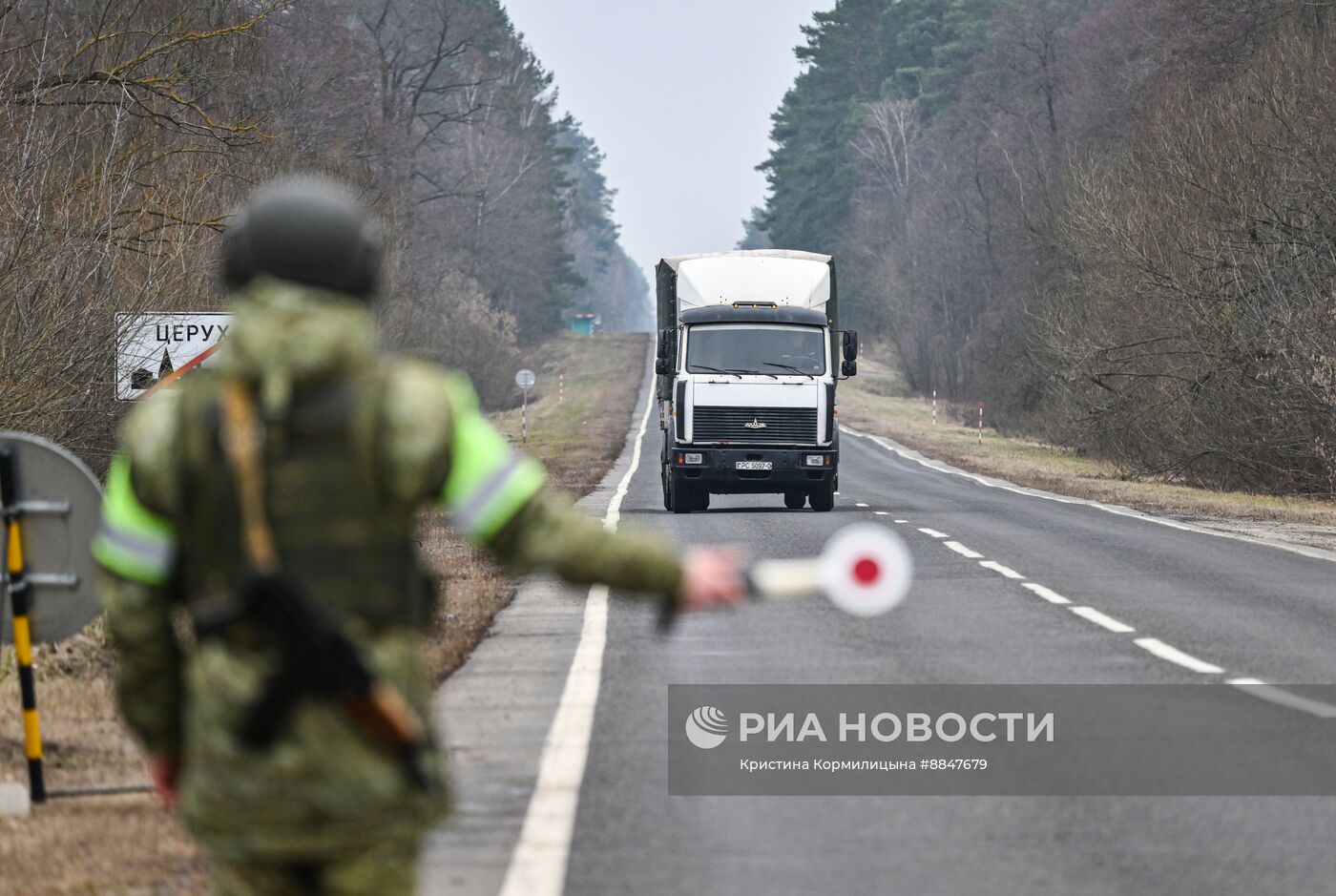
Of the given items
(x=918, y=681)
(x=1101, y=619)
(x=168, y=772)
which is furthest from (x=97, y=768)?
(x=1101, y=619)

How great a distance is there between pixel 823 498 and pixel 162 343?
1171 centimetres

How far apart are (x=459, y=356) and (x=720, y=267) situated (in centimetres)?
4332

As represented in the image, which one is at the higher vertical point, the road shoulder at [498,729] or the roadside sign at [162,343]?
the roadside sign at [162,343]

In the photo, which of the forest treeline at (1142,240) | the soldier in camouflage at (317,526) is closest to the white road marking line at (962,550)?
the forest treeline at (1142,240)

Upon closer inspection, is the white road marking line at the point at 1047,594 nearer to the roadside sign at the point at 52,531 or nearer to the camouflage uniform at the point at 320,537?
the roadside sign at the point at 52,531

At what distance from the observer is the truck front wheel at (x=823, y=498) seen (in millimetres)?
27422

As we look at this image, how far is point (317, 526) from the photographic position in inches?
121

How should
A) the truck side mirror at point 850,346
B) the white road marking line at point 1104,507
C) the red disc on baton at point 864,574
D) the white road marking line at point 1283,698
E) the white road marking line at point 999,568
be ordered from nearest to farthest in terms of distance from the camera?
the red disc on baton at point 864,574
the white road marking line at point 1283,698
the white road marking line at point 999,568
the white road marking line at point 1104,507
the truck side mirror at point 850,346

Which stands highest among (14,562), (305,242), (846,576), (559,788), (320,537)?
(305,242)

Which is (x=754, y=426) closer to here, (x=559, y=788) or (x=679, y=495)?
(x=679, y=495)

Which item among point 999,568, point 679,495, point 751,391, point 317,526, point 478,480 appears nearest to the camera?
point 317,526

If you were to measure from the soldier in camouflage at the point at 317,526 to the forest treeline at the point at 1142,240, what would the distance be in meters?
28.0

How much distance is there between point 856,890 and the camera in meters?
6.02

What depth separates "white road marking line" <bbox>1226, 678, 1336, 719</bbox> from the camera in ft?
31.1
